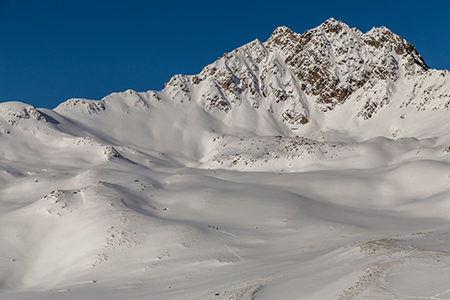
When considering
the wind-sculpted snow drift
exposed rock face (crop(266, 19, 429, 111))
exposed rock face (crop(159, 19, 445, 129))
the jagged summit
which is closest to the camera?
the wind-sculpted snow drift

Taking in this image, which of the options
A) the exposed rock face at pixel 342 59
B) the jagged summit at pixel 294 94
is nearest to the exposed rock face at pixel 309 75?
the exposed rock face at pixel 342 59

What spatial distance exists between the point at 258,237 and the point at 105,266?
27.5 ft

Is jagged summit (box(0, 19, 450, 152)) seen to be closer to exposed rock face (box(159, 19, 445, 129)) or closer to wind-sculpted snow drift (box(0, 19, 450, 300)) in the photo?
exposed rock face (box(159, 19, 445, 129))

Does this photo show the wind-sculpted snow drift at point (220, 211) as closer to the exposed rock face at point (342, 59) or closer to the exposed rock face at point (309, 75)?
the exposed rock face at point (309, 75)

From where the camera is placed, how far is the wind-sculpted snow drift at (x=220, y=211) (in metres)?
12.1

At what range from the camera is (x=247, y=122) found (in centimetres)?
9762

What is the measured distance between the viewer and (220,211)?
25.6m

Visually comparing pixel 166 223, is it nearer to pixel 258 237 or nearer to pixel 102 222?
pixel 102 222

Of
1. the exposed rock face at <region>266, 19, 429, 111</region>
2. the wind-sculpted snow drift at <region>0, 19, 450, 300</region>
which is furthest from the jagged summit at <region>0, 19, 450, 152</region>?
the wind-sculpted snow drift at <region>0, 19, 450, 300</region>

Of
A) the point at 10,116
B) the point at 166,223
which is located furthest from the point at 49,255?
the point at 10,116

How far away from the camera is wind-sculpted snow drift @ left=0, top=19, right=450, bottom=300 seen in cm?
1211

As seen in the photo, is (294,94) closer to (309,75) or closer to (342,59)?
(309,75)

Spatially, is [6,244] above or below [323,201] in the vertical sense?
below

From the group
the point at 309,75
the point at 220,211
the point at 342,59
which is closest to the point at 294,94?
the point at 309,75
